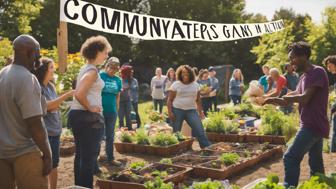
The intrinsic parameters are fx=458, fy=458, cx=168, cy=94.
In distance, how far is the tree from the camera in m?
30.3

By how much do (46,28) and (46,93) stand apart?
34.0 metres

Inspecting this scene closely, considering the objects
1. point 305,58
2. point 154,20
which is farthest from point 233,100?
point 305,58

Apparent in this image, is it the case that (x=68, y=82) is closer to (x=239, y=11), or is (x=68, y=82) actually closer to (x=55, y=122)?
(x=55, y=122)

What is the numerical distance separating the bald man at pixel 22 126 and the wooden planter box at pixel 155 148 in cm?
516

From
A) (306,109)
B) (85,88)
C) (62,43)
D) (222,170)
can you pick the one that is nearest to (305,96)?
(306,109)

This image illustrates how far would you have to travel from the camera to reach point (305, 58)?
15.9 feet

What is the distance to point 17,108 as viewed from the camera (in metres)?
3.36

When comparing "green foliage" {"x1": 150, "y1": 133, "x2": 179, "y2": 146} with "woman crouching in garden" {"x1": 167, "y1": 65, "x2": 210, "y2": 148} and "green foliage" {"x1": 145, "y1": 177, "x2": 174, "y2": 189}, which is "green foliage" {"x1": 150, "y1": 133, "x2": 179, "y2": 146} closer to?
"woman crouching in garden" {"x1": 167, "y1": 65, "x2": 210, "y2": 148}

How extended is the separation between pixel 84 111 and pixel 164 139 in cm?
370

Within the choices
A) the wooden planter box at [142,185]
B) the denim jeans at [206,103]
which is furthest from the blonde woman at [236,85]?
the wooden planter box at [142,185]

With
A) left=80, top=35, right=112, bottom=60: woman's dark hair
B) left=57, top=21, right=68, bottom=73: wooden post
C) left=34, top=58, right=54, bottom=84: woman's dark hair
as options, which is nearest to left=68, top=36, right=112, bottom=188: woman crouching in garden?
left=80, top=35, right=112, bottom=60: woman's dark hair

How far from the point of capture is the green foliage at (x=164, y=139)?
871 centimetres

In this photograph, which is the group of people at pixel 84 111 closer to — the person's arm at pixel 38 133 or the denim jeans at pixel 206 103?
the person's arm at pixel 38 133

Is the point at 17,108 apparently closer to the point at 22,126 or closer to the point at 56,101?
the point at 22,126
